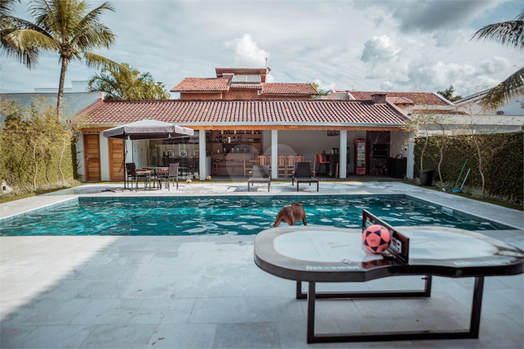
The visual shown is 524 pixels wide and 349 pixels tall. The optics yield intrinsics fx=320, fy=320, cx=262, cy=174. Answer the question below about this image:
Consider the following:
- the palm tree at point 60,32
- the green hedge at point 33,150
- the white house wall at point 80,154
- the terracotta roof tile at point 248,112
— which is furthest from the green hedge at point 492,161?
the white house wall at point 80,154

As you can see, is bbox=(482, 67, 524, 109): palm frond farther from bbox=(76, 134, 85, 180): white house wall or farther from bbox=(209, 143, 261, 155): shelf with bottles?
bbox=(76, 134, 85, 180): white house wall

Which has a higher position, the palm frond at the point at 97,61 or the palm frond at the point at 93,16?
the palm frond at the point at 93,16

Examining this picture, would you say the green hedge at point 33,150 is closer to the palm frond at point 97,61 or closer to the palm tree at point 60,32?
the palm tree at point 60,32

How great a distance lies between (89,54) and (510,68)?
14.1 meters

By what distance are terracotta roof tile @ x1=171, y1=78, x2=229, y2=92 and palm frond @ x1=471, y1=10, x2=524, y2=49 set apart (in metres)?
15.8

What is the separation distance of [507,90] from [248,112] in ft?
30.6

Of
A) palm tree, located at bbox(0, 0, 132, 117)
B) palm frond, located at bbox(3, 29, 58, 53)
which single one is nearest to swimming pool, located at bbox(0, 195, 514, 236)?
palm frond, located at bbox(3, 29, 58, 53)

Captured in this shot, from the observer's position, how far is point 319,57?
10.8 metres

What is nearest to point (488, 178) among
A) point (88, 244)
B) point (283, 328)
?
point (283, 328)

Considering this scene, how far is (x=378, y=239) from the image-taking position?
2.26 meters

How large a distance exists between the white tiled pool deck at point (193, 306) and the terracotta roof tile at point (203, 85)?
19.2 meters

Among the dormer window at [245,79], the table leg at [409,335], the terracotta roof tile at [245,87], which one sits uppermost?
the dormer window at [245,79]

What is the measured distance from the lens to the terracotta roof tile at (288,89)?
76.9 feet

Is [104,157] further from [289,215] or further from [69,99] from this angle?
[289,215]
